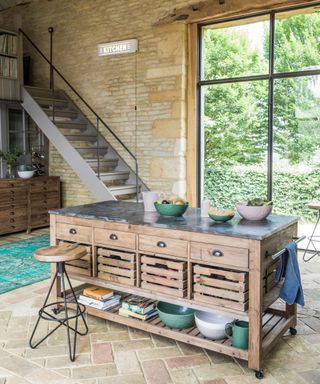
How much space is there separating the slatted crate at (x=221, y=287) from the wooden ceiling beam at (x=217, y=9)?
4.30 metres

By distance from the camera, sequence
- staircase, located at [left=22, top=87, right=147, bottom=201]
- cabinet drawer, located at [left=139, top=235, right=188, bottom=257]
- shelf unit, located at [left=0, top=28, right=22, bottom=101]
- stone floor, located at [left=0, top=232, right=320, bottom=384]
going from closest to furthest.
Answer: stone floor, located at [left=0, top=232, right=320, bottom=384], cabinet drawer, located at [left=139, top=235, right=188, bottom=257], staircase, located at [left=22, top=87, right=147, bottom=201], shelf unit, located at [left=0, top=28, right=22, bottom=101]

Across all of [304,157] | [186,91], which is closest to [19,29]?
[186,91]

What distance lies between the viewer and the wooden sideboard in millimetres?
7000

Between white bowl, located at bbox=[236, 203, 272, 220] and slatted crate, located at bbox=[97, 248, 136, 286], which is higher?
white bowl, located at bbox=[236, 203, 272, 220]

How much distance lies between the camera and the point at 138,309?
342 centimetres

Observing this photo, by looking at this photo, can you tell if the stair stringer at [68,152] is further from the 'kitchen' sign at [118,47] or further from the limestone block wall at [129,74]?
the 'kitchen' sign at [118,47]

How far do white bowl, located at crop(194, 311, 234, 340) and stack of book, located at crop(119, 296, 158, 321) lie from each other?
0.44 meters

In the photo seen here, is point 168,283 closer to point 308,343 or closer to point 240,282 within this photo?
point 240,282

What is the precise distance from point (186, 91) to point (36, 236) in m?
3.39

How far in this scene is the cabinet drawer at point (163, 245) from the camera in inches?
120

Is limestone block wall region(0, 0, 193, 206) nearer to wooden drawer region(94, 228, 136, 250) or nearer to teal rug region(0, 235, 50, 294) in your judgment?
teal rug region(0, 235, 50, 294)

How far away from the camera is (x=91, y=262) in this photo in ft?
11.8

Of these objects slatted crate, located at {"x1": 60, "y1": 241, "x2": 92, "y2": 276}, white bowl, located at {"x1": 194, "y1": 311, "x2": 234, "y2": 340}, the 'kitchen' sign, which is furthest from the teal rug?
the 'kitchen' sign

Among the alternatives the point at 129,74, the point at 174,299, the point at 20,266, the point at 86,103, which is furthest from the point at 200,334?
the point at 86,103
